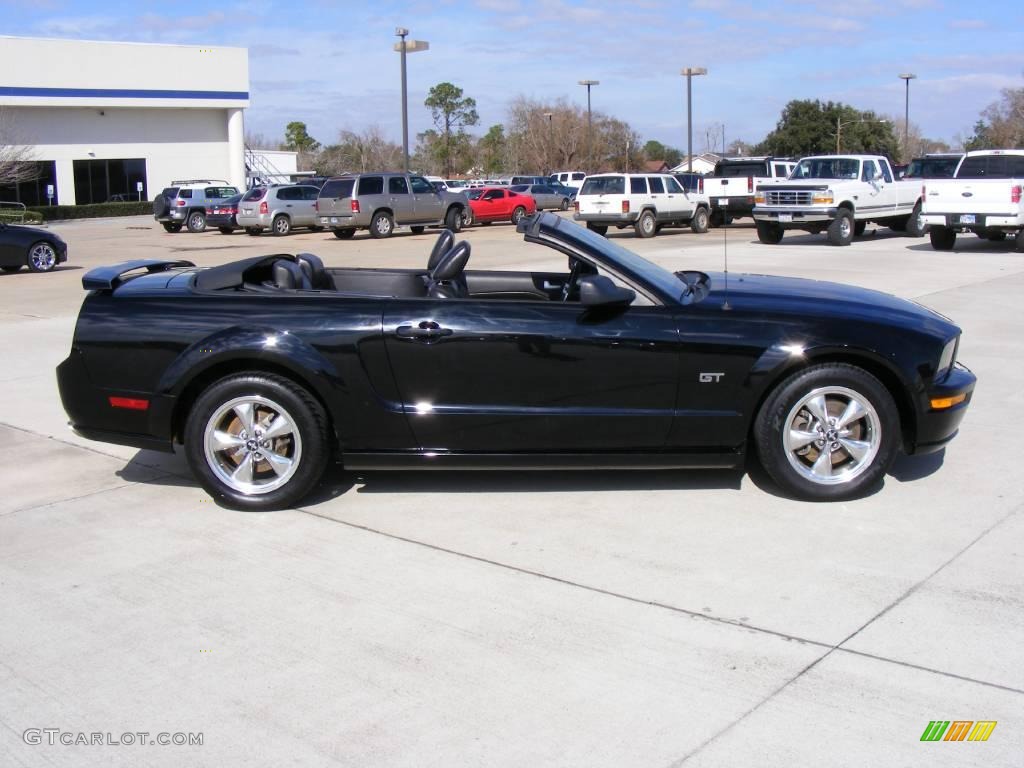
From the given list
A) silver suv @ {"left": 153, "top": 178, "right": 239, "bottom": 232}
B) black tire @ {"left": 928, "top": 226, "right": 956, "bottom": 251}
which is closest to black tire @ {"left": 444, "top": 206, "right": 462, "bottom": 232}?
silver suv @ {"left": 153, "top": 178, "right": 239, "bottom": 232}

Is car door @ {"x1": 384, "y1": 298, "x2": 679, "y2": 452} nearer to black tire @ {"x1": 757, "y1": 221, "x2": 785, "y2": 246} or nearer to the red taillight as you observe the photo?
the red taillight

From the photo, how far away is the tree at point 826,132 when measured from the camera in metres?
78.2

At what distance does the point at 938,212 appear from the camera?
2047 cm

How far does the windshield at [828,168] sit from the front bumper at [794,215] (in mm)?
1608

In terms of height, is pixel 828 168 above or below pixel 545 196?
below

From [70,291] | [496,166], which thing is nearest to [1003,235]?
[70,291]

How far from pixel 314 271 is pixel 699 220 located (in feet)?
80.9

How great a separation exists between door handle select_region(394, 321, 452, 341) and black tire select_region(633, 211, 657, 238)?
2314 centimetres

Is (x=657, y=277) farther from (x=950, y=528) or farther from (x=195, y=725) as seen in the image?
(x=195, y=725)

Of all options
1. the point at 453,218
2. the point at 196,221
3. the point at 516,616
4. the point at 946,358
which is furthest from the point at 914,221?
the point at 516,616

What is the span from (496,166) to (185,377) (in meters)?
91.8

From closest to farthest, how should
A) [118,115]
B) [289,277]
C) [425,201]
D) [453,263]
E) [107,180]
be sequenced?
1. [453,263]
2. [289,277]
3. [425,201]
4. [118,115]
5. [107,180]

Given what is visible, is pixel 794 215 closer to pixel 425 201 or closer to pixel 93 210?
pixel 425 201

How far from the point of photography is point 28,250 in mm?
20547
